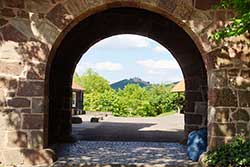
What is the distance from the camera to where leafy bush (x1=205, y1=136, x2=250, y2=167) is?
650 cm

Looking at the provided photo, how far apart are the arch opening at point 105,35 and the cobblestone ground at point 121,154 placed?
32.5 inches

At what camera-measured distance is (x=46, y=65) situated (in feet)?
23.7

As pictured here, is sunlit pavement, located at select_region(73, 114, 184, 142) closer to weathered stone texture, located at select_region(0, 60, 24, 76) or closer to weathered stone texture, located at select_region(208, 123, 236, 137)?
weathered stone texture, located at select_region(208, 123, 236, 137)

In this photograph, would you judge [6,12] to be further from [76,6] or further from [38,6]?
[76,6]

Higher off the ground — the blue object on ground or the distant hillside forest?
the distant hillside forest

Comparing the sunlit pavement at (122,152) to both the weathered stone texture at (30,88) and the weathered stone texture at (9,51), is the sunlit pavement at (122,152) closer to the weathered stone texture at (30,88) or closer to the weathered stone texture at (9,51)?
the weathered stone texture at (30,88)

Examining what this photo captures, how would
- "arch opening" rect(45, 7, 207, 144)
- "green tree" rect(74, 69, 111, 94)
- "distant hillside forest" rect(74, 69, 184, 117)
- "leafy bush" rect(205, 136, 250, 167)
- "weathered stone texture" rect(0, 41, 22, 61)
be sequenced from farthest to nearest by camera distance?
"green tree" rect(74, 69, 111, 94) → "distant hillside forest" rect(74, 69, 184, 117) → "arch opening" rect(45, 7, 207, 144) → "weathered stone texture" rect(0, 41, 22, 61) → "leafy bush" rect(205, 136, 250, 167)

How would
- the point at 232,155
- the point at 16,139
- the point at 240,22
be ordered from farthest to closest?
the point at 16,139
the point at 232,155
the point at 240,22

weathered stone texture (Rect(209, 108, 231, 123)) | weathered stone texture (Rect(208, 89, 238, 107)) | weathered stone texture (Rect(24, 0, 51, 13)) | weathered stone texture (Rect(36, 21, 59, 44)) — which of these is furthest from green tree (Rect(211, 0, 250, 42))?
weathered stone texture (Rect(24, 0, 51, 13))

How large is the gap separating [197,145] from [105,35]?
4.34m

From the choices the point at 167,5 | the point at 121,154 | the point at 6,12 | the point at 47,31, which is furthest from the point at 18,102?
the point at 167,5

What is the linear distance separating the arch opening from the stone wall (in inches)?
113

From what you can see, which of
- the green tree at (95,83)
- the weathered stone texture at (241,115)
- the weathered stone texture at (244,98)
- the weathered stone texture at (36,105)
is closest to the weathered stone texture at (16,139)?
the weathered stone texture at (36,105)

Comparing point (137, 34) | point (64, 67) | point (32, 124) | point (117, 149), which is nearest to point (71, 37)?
point (64, 67)
